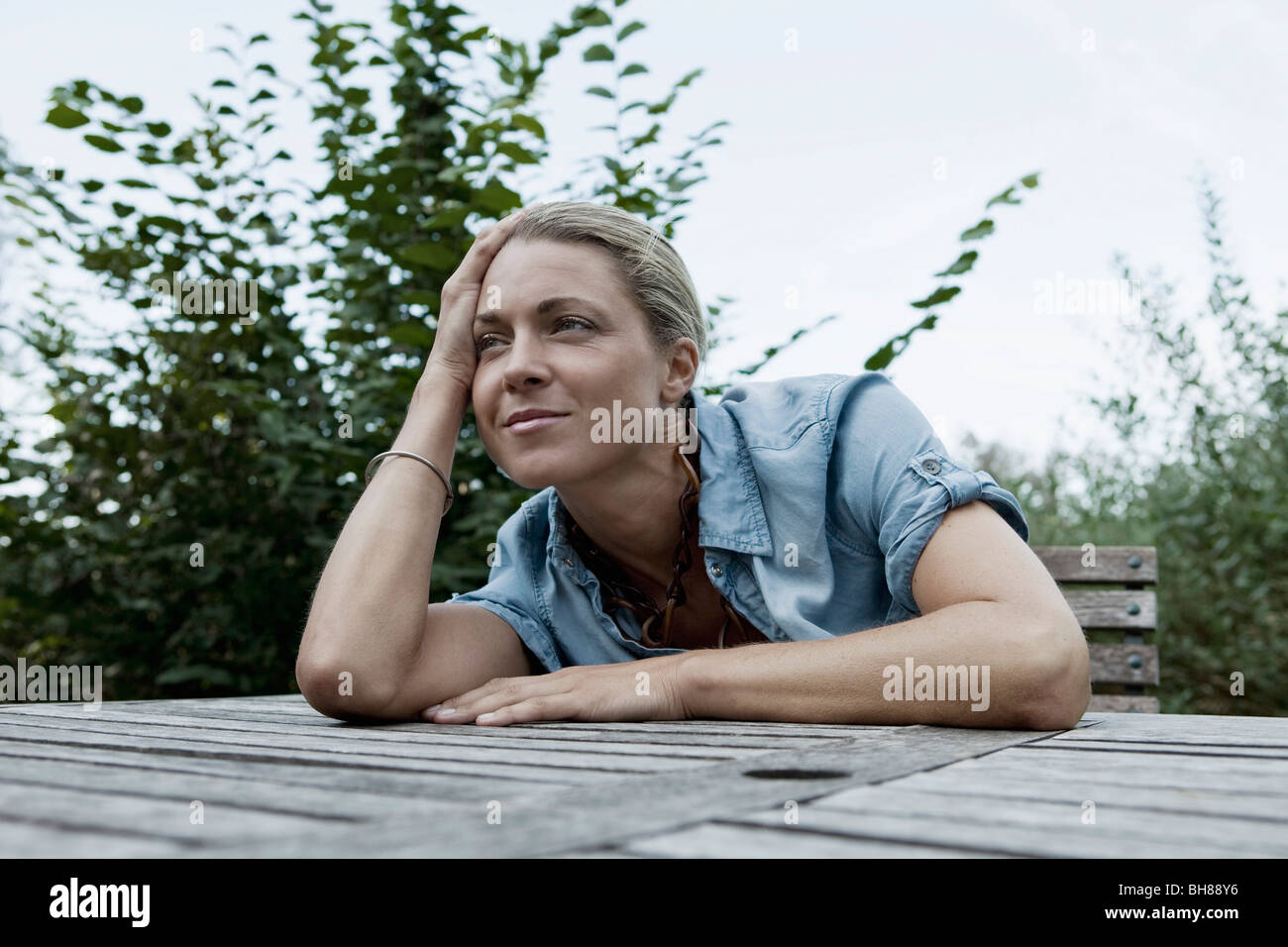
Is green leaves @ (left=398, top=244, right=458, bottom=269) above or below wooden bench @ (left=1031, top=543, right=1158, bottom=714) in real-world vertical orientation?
above

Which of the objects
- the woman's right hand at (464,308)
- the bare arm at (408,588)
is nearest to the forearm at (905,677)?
the bare arm at (408,588)

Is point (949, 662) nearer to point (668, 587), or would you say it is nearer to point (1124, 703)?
point (668, 587)

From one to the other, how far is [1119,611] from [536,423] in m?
1.84

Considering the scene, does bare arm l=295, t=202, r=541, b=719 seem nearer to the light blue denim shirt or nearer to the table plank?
the light blue denim shirt

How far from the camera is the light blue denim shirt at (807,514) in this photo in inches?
73.0

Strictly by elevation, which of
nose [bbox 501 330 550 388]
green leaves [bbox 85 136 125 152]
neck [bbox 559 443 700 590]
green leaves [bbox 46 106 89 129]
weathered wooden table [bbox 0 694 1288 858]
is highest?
green leaves [bbox 46 106 89 129]

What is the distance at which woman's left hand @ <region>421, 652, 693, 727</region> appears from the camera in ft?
5.51

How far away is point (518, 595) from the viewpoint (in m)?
2.29

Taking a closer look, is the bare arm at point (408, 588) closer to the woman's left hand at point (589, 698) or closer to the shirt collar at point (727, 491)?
the woman's left hand at point (589, 698)

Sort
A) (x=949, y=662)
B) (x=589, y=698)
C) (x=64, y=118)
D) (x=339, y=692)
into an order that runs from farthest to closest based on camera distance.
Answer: (x=64, y=118) < (x=339, y=692) < (x=589, y=698) < (x=949, y=662)

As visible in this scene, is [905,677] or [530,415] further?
[530,415]

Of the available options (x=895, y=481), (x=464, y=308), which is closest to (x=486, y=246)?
(x=464, y=308)

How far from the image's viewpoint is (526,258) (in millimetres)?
2172

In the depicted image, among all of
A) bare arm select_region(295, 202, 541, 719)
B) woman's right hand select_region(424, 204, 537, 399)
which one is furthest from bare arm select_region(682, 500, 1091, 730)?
woman's right hand select_region(424, 204, 537, 399)
